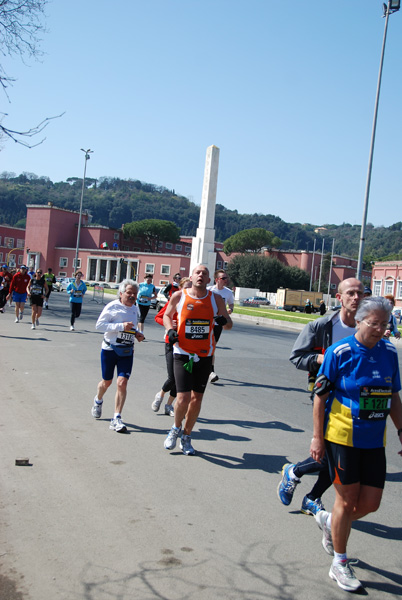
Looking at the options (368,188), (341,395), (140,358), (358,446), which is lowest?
(140,358)

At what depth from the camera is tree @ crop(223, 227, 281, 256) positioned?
108m

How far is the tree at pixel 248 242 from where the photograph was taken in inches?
4250

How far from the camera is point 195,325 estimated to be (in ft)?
19.2

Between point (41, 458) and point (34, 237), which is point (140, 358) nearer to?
point (41, 458)

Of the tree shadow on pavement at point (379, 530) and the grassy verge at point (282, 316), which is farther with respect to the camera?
the grassy verge at point (282, 316)

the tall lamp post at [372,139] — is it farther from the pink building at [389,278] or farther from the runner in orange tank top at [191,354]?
the pink building at [389,278]

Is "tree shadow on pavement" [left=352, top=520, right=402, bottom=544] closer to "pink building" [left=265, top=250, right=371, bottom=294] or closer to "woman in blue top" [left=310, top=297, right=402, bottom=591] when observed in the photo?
"woman in blue top" [left=310, top=297, right=402, bottom=591]

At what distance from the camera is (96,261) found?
91875 mm

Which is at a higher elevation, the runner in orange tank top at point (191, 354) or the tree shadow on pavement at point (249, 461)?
the runner in orange tank top at point (191, 354)

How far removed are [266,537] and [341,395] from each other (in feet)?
3.91

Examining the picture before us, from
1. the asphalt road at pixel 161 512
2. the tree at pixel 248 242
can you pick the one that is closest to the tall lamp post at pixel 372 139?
the asphalt road at pixel 161 512

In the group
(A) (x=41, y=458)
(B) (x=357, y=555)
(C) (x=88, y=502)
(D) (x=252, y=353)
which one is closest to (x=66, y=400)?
(A) (x=41, y=458)

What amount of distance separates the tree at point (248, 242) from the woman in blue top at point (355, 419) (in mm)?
104666

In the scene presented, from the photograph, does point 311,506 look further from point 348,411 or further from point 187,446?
point 187,446
